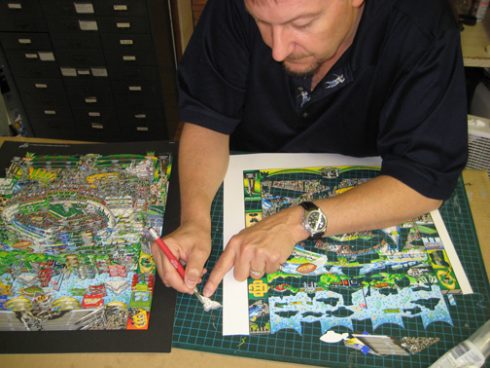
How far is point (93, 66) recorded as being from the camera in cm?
246

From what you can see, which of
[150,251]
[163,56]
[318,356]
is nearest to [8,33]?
[163,56]

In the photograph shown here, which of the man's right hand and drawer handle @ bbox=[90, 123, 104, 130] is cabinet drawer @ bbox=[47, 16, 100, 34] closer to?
drawer handle @ bbox=[90, 123, 104, 130]

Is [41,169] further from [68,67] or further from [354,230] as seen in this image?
[68,67]

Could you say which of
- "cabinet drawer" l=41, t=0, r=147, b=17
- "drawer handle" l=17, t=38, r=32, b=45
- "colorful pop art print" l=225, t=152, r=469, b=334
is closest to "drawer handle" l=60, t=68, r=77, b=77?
"drawer handle" l=17, t=38, r=32, b=45

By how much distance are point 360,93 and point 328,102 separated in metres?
0.08

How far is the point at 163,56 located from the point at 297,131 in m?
1.49

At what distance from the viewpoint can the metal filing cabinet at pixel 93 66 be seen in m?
2.27

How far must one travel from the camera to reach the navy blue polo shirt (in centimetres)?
95

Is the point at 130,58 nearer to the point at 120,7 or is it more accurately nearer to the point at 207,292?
the point at 120,7

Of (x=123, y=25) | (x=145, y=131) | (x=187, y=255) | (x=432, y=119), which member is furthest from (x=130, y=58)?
(x=432, y=119)

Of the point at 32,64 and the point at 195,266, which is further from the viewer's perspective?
the point at 32,64

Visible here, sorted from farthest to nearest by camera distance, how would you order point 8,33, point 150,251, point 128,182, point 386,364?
1. point 8,33
2. point 128,182
3. point 150,251
4. point 386,364

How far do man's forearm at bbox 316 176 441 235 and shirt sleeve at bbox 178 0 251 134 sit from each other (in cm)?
39

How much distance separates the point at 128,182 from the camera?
110 cm
